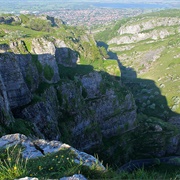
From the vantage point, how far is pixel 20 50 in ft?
151

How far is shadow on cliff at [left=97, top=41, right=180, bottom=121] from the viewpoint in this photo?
336 feet

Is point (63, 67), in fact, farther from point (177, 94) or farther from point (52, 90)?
point (177, 94)

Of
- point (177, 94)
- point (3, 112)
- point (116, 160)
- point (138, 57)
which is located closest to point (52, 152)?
point (3, 112)

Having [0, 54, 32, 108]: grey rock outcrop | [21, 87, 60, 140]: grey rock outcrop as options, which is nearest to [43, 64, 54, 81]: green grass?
[21, 87, 60, 140]: grey rock outcrop

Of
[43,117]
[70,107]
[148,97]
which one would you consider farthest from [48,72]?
[148,97]

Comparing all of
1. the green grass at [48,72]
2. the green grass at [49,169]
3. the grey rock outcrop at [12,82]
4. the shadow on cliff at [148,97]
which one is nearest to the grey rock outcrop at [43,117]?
the grey rock outcrop at [12,82]

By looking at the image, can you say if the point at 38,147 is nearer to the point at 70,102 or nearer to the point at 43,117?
the point at 43,117

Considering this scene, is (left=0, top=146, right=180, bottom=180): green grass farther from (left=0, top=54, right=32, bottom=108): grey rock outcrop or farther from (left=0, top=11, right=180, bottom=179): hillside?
(left=0, top=54, right=32, bottom=108): grey rock outcrop

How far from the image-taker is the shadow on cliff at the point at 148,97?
102 m

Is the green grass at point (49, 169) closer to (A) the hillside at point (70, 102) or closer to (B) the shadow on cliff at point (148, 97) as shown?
(A) the hillside at point (70, 102)

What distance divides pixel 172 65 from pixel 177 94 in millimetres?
43505

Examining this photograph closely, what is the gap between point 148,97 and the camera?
385ft

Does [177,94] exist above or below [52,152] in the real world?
below

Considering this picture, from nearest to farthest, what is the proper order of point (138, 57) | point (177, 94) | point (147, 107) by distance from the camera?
1. point (147, 107)
2. point (177, 94)
3. point (138, 57)
